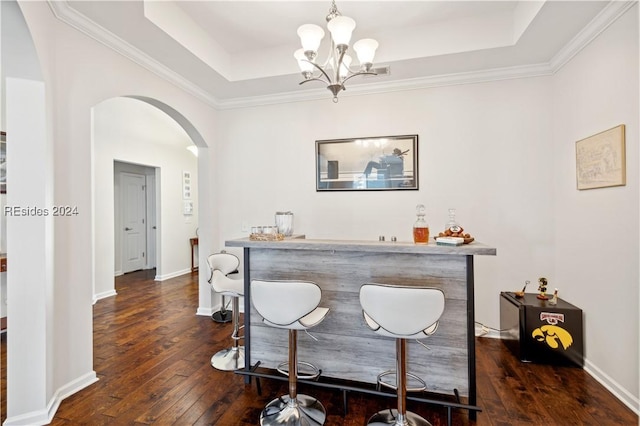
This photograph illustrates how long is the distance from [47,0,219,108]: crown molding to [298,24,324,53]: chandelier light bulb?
1.66m

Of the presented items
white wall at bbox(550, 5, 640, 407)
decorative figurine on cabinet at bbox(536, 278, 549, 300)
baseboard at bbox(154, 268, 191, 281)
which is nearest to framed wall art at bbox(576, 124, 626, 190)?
white wall at bbox(550, 5, 640, 407)

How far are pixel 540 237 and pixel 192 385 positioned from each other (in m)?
3.55

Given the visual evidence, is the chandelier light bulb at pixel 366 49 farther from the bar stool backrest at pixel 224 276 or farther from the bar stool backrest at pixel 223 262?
the bar stool backrest at pixel 223 262

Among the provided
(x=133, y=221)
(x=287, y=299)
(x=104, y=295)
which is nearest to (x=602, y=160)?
(x=287, y=299)

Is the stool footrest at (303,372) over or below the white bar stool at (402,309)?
below

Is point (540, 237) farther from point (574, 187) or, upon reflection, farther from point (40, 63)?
point (40, 63)

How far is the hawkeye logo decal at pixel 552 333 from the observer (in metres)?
2.61

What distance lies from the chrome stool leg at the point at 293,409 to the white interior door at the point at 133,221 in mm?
5766

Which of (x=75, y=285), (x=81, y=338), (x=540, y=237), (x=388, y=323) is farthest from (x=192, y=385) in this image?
(x=540, y=237)

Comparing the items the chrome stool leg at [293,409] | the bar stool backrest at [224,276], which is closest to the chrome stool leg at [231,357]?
the bar stool backrest at [224,276]

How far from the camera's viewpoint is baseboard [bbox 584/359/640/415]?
205cm

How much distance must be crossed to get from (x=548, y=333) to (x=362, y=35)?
3.29 metres

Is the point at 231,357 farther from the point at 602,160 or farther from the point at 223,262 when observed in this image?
the point at 602,160

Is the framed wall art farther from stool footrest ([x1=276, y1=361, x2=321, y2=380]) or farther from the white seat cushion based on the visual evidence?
stool footrest ([x1=276, y1=361, x2=321, y2=380])
